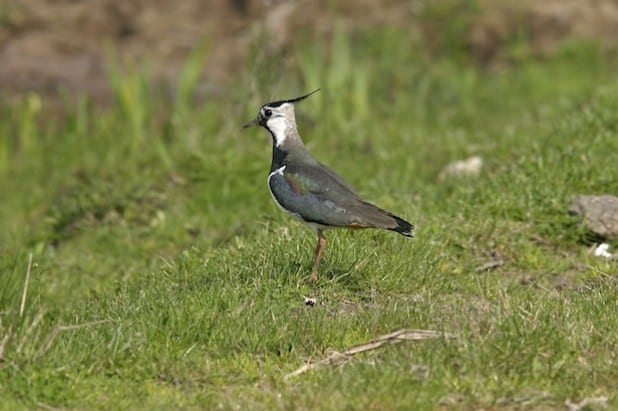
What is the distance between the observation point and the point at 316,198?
22.2ft

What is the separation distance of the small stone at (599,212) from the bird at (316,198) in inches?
80.2

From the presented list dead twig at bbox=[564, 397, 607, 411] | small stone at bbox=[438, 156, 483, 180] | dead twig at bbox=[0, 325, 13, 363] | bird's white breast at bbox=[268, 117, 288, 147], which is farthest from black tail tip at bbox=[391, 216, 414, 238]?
small stone at bbox=[438, 156, 483, 180]

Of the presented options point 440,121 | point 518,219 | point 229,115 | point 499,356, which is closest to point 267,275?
point 499,356

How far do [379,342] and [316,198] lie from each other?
3.29ft

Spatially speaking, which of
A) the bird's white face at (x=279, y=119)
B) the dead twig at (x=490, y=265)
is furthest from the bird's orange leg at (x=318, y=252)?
the dead twig at (x=490, y=265)

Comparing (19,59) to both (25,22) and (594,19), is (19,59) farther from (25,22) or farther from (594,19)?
(594,19)

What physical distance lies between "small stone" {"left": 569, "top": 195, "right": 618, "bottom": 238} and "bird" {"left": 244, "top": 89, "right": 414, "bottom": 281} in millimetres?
2036

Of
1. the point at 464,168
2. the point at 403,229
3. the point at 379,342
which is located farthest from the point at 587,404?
the point at 464,168

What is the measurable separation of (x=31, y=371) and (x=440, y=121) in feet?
24.5

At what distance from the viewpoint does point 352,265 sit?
7.22m

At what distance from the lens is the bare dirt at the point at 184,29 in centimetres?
1425

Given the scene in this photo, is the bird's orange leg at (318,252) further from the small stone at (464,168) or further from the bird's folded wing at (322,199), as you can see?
the small stone at (464,168)

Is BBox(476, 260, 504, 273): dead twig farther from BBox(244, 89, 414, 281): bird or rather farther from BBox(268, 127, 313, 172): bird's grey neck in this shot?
BBox(268, 127, 313, 172): bird's grey neck

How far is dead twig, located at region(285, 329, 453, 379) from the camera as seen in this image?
19.7 ft
